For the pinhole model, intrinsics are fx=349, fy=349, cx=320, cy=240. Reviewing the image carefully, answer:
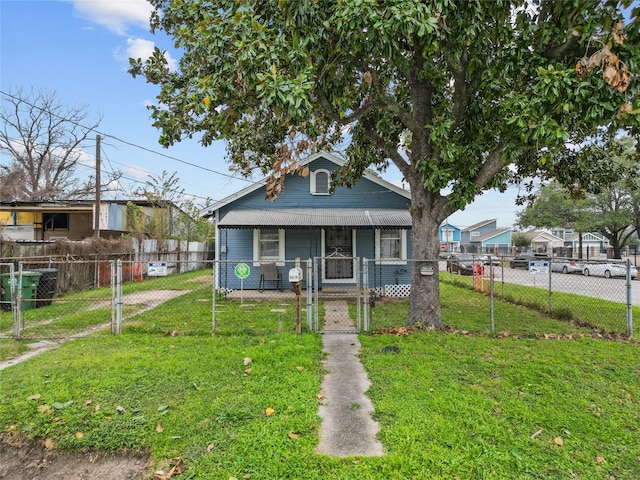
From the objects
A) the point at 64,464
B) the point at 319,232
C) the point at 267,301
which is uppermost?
the point at 319,232

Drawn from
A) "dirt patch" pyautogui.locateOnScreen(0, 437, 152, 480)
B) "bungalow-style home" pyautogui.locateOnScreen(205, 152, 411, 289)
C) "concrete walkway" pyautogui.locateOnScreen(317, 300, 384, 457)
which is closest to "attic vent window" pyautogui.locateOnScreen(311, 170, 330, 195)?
"bungalow-style home" pyautogui.locateOnScreen(205, 152, 411, 289)

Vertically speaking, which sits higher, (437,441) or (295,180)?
(295,180)

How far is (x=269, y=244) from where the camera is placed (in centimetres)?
1293

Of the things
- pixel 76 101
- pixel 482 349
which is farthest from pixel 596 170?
pixel 76 101

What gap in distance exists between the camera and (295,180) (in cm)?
1326

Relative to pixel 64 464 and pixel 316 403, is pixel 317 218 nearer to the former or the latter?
pixel 316 403

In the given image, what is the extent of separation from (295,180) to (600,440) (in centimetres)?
1135

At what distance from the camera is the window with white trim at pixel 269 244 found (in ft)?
41.8

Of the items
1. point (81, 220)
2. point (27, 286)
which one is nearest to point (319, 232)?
point (27, 286)

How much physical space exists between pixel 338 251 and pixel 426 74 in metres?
7.41

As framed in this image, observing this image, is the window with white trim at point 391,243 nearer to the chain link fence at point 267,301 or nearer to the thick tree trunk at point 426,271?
the chain link fence at point 267,301

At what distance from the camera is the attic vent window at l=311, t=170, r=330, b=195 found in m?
13.2

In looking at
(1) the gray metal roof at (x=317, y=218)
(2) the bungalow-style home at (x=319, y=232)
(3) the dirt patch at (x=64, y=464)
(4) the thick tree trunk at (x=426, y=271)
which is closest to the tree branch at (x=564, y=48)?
(4) the thick tree trunk at (x=426, y=271)

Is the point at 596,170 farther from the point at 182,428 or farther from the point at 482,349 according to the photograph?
the point at 182,428
